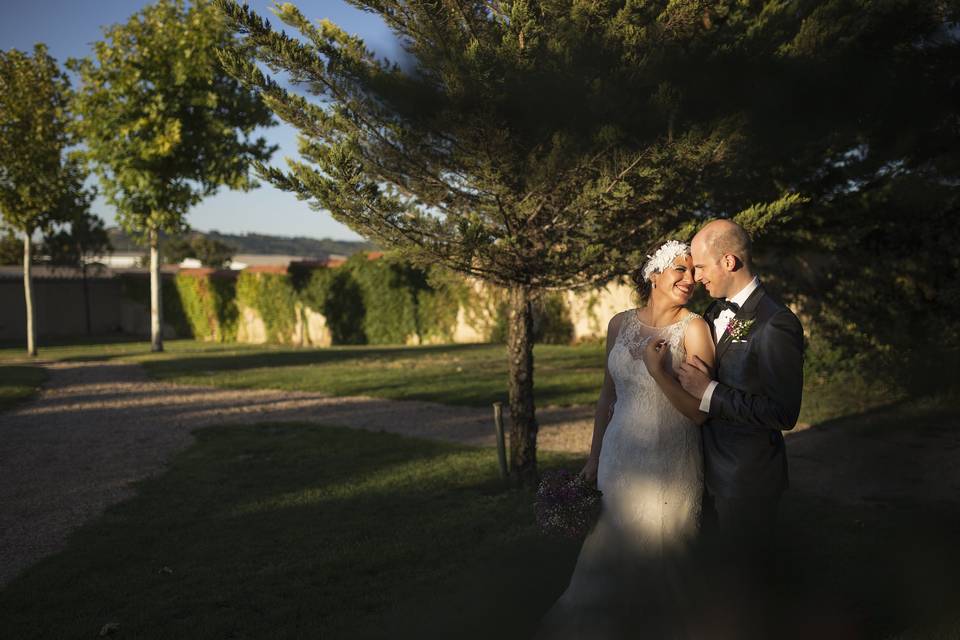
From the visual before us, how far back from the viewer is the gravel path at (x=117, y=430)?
6.75 m

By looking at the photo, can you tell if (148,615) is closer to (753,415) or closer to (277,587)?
(277,587)

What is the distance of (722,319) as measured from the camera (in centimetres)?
321

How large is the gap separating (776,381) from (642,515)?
3.10 ft

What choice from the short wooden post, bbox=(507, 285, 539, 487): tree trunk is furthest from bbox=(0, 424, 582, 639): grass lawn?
bbox=(507, 285, 539, 487): tree trunk

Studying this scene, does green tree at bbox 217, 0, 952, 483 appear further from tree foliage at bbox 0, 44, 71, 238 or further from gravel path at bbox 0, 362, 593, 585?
tree foliage at bbox 0, 44, 71, 238

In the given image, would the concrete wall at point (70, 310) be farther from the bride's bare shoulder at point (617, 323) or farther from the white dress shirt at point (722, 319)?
the white dress shirt at point (722, 319)

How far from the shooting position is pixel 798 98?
7102 millimetres

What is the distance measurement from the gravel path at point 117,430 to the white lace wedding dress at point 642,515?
153 inches

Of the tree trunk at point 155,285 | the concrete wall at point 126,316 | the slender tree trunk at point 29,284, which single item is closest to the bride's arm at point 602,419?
the concrete wall at point 126,316

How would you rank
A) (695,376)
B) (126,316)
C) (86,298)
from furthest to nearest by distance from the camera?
(126,316) → (86,298) → (695,376)

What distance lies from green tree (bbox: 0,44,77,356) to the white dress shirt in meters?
21.6

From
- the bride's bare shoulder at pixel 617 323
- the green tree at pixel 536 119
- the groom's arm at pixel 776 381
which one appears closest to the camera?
the groom's arm at pixel 776 381

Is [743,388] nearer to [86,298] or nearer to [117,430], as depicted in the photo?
[117,430]

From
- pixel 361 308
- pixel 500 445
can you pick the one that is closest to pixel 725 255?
pixel 500 445
